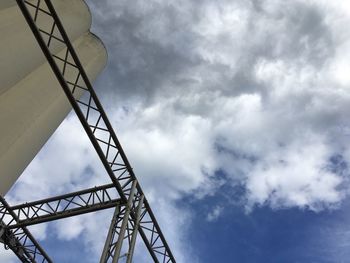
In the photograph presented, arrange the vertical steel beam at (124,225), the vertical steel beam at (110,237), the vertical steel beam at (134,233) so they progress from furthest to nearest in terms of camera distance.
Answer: the vertical steel beam at (134,233), the vertical steel beam at (110,237), the vertical steel beam at (124,225)

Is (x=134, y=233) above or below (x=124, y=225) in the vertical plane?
above

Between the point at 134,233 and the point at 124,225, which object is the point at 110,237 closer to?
the point at 124,225

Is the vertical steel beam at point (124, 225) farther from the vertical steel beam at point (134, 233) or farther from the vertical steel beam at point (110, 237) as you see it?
the vertical steel beam at point (134, 233)

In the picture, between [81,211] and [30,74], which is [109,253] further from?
[30,74]

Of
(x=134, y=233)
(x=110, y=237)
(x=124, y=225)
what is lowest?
(x=110, y=237)

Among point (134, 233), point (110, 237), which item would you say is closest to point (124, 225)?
point (110, 237)

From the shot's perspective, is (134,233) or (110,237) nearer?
(110,237)

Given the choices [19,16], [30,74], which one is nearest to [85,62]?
[30,74]

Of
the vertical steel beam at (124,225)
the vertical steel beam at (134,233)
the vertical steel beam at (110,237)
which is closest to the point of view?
the vertical steel beam at (124,225)

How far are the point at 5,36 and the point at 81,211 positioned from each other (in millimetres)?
6947

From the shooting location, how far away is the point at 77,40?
61.4ft

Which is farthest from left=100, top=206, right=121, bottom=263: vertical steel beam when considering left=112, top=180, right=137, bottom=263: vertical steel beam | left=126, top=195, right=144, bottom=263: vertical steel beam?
left=126, top=195, right=144, bottom=263: vertical steel beam

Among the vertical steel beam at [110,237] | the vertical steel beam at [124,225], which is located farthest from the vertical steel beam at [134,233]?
the vertical steel beam at [110,237]

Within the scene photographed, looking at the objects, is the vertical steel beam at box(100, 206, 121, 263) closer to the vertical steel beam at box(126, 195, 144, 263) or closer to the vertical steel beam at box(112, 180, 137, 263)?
the vertical steel beam at box(112, 180, 137, 263)
